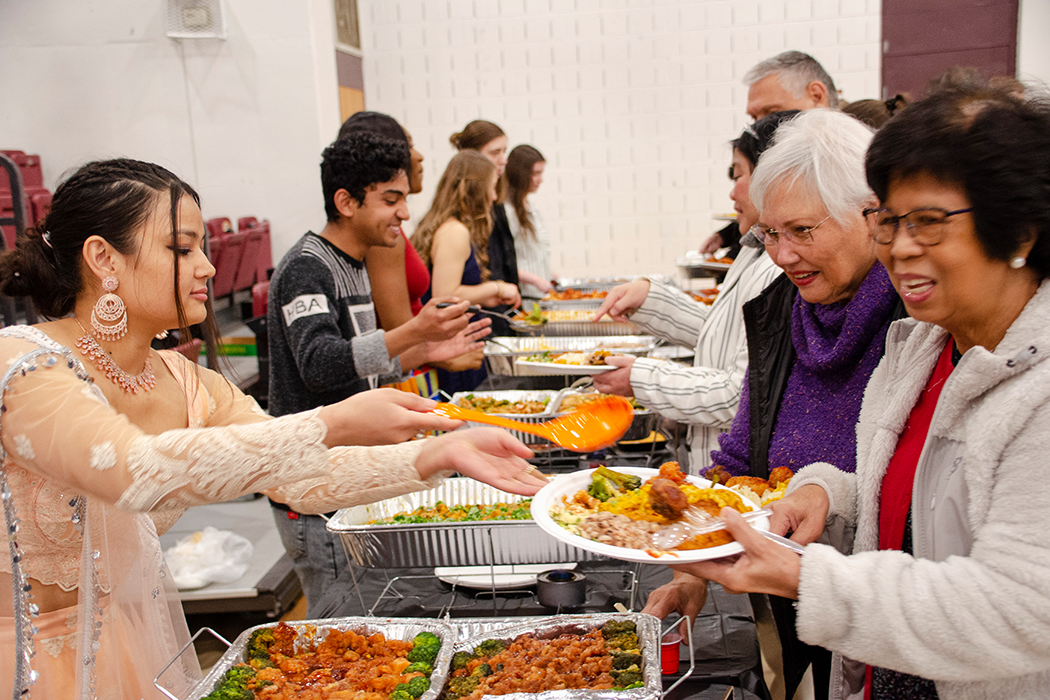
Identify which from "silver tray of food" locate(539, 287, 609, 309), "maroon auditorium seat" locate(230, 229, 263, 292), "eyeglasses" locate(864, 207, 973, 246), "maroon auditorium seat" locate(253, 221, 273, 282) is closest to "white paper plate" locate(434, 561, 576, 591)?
"eyeglasses" locate(864, 207, 973, 246)

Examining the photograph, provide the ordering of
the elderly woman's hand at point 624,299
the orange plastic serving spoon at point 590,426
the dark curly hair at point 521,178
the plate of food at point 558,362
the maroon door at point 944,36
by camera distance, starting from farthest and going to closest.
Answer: the maroon door at point 944,36, the dark curly hair at point 521,178, the plate of food at point 558,362, the elderly woman's hand at point 624,299, the orange plastic serving spoon at point 590,426

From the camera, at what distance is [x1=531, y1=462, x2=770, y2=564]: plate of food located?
1.22m

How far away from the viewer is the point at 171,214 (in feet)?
4.78

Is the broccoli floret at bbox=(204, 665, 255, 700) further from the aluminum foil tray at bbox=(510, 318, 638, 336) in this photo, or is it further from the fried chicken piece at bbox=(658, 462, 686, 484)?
the aluminum foil tray at bbox=(510, 318, 638, 336)

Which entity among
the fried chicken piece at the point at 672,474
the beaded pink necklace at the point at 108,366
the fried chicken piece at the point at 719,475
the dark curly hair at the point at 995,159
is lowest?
the fried chicken piece at the point at 719,475

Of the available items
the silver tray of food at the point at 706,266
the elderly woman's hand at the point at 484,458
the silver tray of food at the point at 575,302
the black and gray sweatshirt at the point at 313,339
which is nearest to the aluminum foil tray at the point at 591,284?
the silver tray of food at the point at 706,266

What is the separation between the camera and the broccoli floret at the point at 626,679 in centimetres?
132

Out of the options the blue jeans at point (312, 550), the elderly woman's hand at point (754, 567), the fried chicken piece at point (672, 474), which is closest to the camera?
the elderly woman's hand at point (754, 567)

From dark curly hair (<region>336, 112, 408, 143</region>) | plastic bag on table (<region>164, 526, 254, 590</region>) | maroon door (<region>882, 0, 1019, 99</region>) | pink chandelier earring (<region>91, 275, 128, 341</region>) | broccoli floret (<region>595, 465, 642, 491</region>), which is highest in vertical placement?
maroon door (<region>882, 0, 1019, 99</region>)

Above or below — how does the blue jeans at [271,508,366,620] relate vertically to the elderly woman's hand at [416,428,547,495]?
below

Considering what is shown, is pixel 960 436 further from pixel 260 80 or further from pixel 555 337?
pixel 260 80

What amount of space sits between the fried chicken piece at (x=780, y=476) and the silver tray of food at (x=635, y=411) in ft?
3.33

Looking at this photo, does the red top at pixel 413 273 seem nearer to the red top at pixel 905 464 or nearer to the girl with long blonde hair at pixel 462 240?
the girl with long blonde hair at pixel 462 240

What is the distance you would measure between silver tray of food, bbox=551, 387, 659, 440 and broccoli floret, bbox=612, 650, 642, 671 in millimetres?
1251
